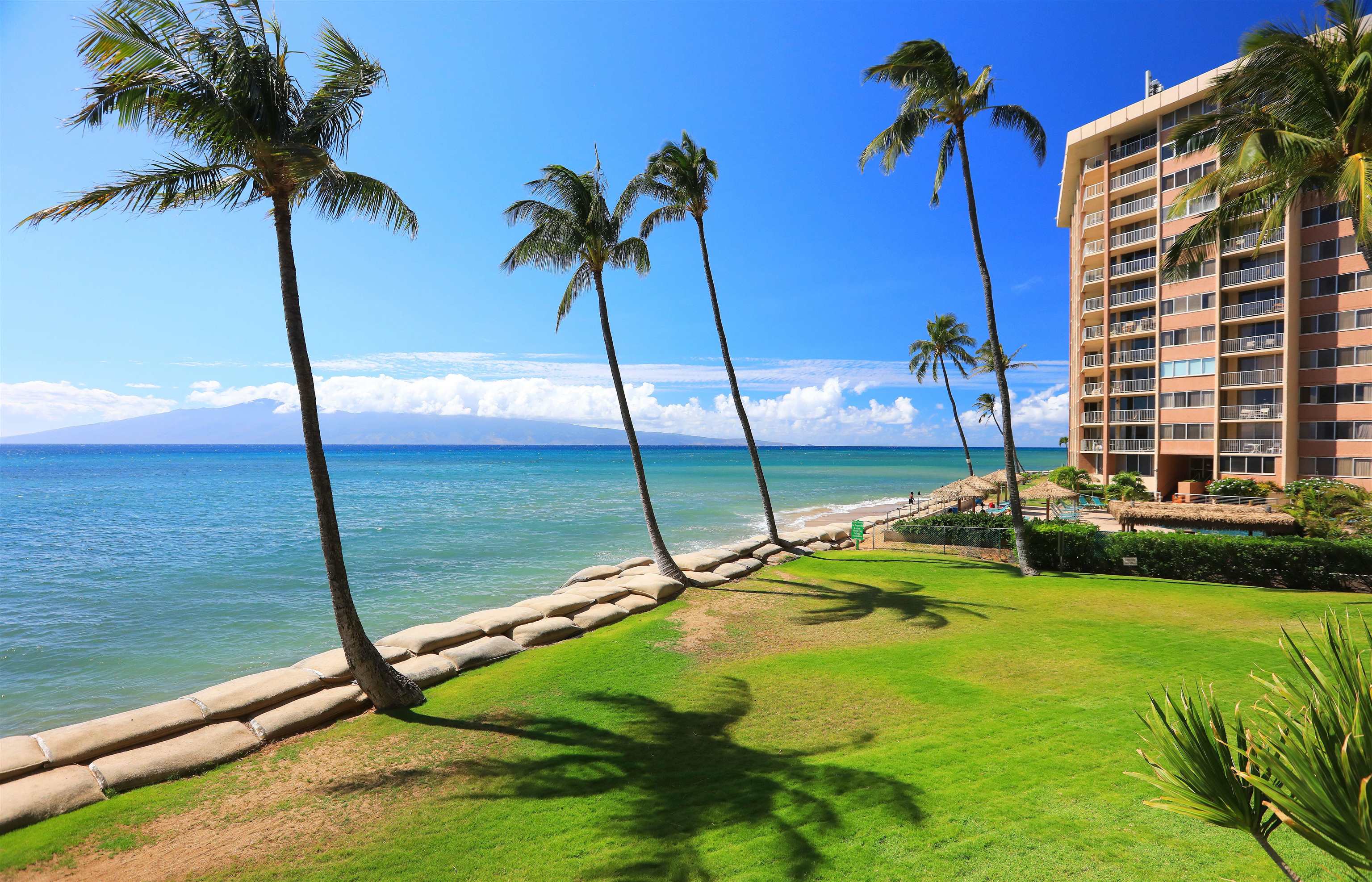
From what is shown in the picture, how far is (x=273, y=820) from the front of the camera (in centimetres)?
699

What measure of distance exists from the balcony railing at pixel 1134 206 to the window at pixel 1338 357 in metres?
12.3

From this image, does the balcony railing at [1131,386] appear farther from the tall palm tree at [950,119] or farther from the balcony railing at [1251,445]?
the tall palm tree at [950,119]

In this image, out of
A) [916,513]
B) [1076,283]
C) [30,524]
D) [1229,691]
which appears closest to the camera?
[1229,691]

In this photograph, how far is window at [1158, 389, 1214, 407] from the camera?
119 ft

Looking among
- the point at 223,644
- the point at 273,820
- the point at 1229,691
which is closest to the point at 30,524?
the point at 223,644

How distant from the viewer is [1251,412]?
3456 cm

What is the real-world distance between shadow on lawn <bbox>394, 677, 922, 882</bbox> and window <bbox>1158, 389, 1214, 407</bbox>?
40.6m

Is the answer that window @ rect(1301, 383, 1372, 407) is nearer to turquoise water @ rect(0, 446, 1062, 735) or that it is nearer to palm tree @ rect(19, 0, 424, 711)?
turquoise water @ rect(0, 446, 1062, 735)

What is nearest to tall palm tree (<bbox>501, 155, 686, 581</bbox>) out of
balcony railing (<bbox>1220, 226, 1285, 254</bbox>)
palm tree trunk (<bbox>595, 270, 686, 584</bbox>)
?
palm tree trunk (<bbox>595, 270, 686, 584</bbox>)

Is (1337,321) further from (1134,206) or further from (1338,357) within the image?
(1134,206)

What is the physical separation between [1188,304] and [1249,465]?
10.1 meters

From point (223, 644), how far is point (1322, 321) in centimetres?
5059

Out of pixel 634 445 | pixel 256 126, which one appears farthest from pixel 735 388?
pixel 256 126

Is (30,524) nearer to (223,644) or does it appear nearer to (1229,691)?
(223,644)
